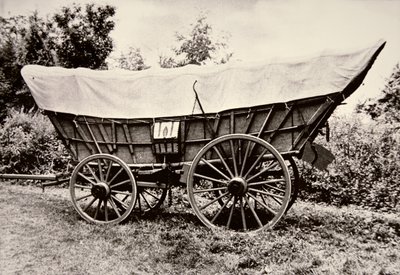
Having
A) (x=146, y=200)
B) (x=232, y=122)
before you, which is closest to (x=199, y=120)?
(x=232, y=122)

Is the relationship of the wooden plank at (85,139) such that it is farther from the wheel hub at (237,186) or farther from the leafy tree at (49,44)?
the leafy tree at (49,44)

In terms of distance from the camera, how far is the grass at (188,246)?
147 inches

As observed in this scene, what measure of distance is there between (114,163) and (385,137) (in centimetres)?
558

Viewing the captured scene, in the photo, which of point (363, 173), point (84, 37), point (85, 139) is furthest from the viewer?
point (84, 37)

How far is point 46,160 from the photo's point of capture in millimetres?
10445

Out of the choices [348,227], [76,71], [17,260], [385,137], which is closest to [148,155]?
[76,71]

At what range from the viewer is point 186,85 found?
5.12 m

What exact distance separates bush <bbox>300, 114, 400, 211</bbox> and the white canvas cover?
3578 mm

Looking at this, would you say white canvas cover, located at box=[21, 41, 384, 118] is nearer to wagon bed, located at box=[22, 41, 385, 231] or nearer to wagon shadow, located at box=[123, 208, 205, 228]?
wagon bed, located at box=[22, 41, 385, 231]

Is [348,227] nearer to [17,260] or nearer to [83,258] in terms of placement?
[83,258]

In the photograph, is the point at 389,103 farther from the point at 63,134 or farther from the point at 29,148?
the point at 29,148

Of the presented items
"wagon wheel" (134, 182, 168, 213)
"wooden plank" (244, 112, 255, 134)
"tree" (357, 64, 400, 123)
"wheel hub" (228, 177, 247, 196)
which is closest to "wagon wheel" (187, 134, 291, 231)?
"wheel hub" (228, 177, 247, 196)

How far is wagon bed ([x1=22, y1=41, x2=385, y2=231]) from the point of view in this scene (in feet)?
15.1

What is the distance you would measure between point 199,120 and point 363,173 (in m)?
4.19
